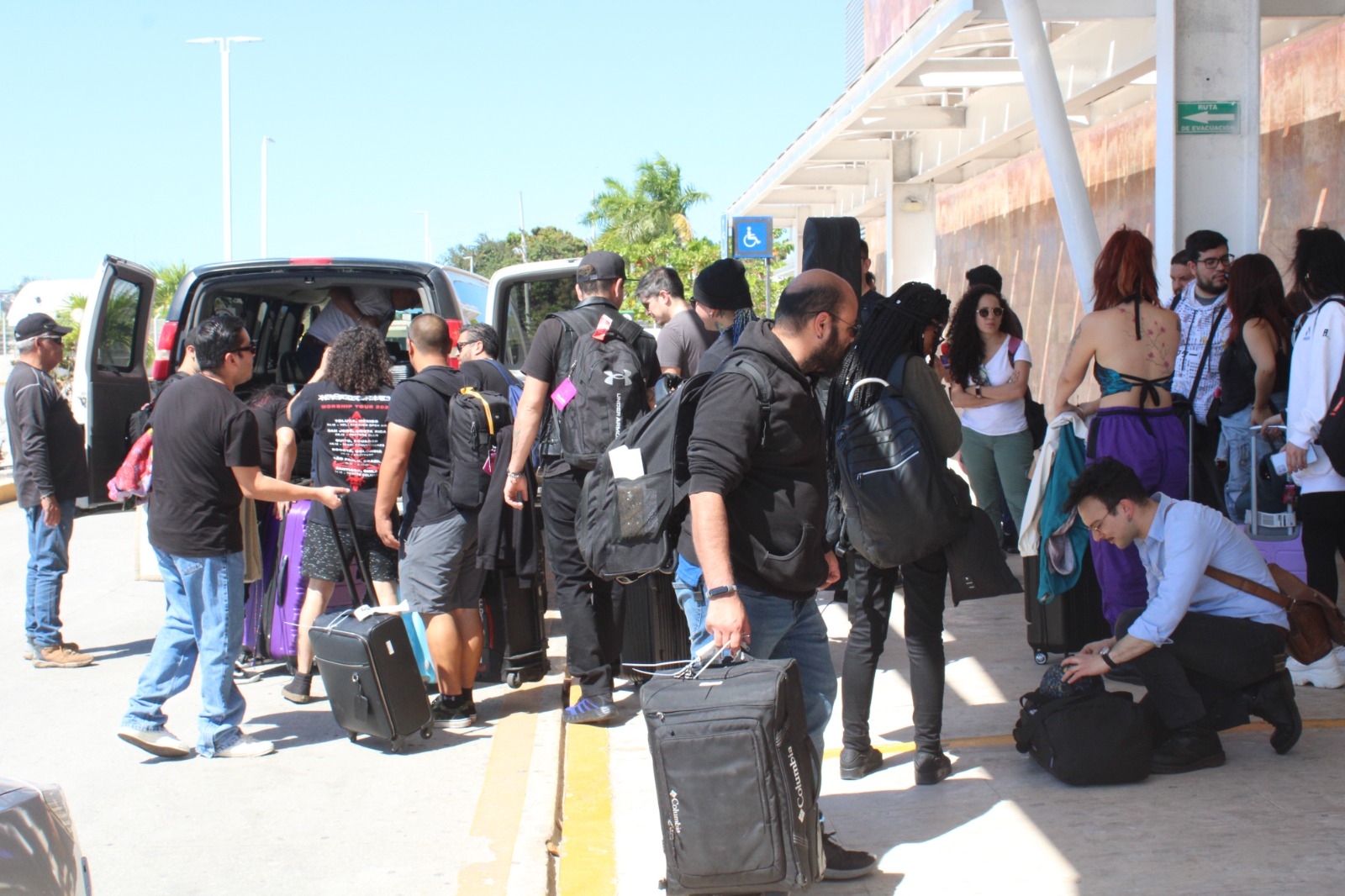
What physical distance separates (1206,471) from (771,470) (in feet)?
11.2

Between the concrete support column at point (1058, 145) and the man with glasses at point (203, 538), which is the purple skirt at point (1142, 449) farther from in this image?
the man with glasses at point (203, 538)

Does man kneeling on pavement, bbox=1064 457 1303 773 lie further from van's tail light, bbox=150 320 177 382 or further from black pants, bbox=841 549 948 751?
van's tail light, bbox=150 320 177 382

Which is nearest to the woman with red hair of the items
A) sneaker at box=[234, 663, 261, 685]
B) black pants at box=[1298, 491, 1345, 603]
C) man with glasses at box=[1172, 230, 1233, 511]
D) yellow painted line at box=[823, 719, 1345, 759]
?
man with glasses at box=[1172, 230, 1233, 511]

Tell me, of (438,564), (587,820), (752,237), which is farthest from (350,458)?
(752,237)

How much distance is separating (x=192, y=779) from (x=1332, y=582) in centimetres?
493

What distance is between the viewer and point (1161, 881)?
365cm

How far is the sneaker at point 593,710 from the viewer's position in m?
5.58

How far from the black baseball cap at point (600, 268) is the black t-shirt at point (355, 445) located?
1.12m

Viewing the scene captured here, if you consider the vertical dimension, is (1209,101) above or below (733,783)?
above

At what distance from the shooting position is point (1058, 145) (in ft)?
25.1

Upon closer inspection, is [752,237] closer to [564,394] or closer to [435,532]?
[564,394]

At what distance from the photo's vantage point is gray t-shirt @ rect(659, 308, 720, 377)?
6.41 m

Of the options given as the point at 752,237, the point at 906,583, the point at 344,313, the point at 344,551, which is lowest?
the point at 344,551

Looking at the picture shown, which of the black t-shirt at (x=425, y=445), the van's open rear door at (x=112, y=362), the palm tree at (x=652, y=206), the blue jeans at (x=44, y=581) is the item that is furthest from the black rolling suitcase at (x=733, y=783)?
the palm tree at (x=652, y=206)
